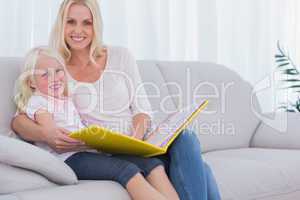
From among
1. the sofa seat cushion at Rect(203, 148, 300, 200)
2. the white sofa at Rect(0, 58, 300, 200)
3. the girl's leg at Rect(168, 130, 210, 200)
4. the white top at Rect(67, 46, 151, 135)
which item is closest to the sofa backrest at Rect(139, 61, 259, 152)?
the white sofa at Rect(0, 58, 300, 200)

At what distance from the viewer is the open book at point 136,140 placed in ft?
5.71

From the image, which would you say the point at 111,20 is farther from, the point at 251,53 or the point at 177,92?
the point at 251,53

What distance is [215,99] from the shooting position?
9.58 feet

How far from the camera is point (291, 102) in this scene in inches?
162

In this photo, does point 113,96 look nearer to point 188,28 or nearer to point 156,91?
point 156,91

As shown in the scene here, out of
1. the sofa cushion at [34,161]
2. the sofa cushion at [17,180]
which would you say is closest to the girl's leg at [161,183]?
the sofa cushion at [34,161]

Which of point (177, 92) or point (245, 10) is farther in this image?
point (245, 10)

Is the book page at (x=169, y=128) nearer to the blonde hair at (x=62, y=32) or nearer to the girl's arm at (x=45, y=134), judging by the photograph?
the girl's arm at (x=45, y=134)

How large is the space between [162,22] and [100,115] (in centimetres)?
124

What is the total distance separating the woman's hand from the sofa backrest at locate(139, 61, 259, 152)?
31.6 inches

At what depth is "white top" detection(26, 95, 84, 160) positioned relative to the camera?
2.06 metres

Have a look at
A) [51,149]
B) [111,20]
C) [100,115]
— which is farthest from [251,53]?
[51,149]

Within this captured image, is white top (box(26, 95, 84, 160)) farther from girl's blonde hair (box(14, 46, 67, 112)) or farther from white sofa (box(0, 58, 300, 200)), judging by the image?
white sofa (box(0, 58, 300, 200))

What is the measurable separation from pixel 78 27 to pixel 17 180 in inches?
31.6
